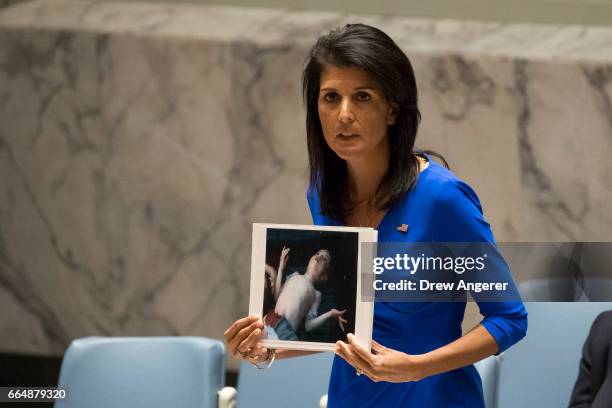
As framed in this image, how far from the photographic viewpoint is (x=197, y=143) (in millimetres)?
4211

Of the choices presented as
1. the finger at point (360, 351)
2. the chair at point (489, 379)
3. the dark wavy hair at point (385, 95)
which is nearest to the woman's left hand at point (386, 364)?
the finger at point (360, 351)

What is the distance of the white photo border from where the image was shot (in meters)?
1.72

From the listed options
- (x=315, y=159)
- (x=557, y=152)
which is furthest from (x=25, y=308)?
(x=315, y=159)

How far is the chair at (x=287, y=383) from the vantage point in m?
2.93

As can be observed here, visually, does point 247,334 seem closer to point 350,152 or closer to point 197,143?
point 350,152

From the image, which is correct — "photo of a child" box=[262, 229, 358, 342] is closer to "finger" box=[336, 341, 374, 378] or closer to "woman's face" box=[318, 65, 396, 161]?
"finger" box=[336, 341, 374, 378]

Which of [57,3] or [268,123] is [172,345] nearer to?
[268,123]

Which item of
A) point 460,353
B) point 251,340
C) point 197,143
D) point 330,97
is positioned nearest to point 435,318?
point 460,353

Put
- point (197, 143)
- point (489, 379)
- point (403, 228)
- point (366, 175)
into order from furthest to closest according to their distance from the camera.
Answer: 1. point (197, 143)
2. point (489, 379)
3. point (366, 175)
4. point (403, 228)

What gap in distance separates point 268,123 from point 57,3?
114cm

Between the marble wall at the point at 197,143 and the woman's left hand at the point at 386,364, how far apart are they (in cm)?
243

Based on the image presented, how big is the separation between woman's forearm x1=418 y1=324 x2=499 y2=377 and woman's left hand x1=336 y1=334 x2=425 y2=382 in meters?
0.02

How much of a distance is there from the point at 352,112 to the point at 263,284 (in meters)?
0.36

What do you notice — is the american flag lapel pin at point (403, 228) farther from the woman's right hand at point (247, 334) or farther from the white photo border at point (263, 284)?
the woman's right hand at point (247, 334)
